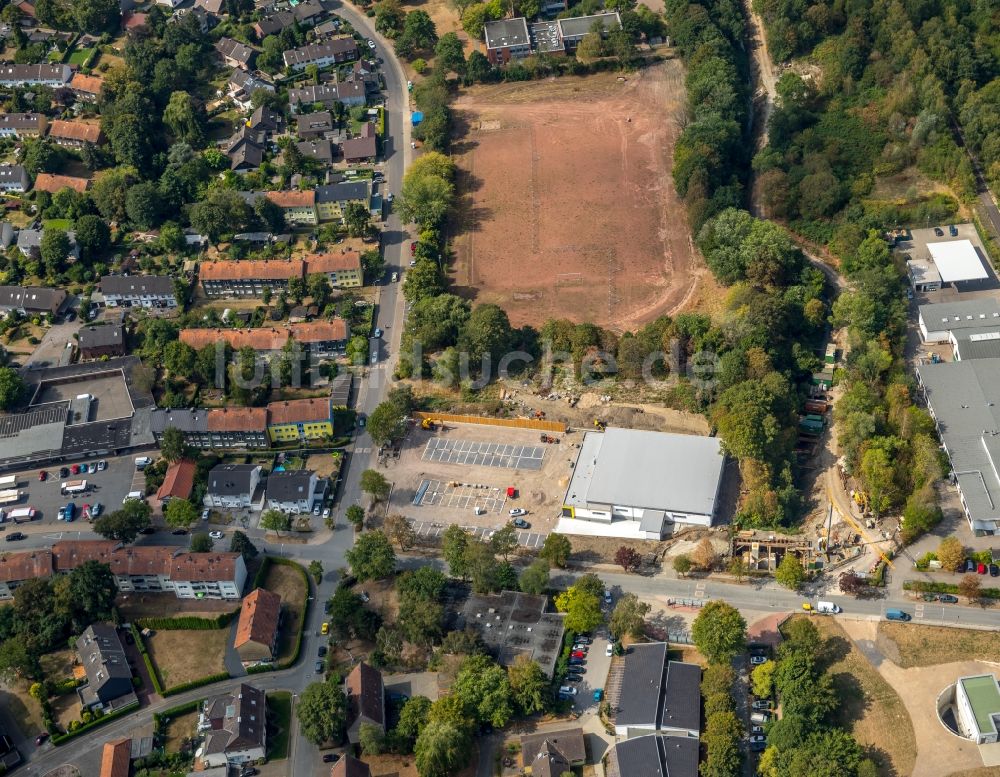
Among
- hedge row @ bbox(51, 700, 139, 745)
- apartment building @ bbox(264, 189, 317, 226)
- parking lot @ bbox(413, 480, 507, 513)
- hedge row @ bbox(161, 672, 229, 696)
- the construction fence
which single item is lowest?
hedge row @ bbox(51, 700, 139, 745)

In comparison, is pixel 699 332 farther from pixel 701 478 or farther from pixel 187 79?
pixel 187 79

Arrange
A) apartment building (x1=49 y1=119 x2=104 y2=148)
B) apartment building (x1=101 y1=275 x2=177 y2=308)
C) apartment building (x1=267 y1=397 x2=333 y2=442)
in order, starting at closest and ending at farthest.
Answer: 1. apartment building (x1=267 y1=397 x2=333 y2=442)
2. apartment building (x1=101 y1=275 x2=177 y2=308)
3. apartment building (x1=49 y1=119 x2=104 y2=148)

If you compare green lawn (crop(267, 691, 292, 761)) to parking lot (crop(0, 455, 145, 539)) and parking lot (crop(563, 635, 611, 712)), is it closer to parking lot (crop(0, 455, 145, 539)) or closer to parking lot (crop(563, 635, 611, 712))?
parking lot (crop(563, 635, 611, 712))

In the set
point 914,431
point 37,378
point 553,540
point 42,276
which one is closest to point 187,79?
point 42,276

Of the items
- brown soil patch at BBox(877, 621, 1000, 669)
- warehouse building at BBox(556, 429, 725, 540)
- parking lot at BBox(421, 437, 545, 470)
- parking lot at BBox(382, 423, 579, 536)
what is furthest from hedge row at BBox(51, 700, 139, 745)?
brown soil patch at BBox(877, 621, 1000, 669)

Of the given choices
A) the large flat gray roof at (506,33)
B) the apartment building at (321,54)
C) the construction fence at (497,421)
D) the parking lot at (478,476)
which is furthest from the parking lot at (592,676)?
the apartment building at (321,54)
